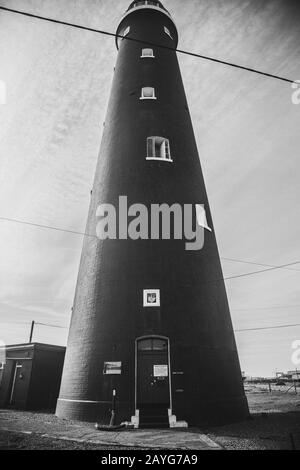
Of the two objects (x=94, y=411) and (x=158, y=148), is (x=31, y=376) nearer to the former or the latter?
(x=94, y=411)

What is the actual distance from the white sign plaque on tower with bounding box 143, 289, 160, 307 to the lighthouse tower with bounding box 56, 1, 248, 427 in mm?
42

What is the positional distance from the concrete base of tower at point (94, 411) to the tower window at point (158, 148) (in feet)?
37.9

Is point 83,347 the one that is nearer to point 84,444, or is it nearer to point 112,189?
point 84,444

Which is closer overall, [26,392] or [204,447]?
[204,447]

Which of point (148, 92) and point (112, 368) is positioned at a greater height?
point (148, 92)

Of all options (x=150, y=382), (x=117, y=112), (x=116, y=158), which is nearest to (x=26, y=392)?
(x=150, y=382)

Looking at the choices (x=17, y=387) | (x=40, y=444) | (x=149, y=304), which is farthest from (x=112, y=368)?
(x=17, y=387)

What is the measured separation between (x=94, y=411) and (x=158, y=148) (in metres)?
13.0

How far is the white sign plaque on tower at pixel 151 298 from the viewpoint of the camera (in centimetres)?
1324

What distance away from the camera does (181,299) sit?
44.4 ft

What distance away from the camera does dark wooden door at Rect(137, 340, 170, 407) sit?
12.1m

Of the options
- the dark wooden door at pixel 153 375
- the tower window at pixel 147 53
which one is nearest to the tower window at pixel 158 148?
the tower window at pixel 147 53

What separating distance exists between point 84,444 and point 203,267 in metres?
8.73

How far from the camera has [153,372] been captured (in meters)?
12.5
